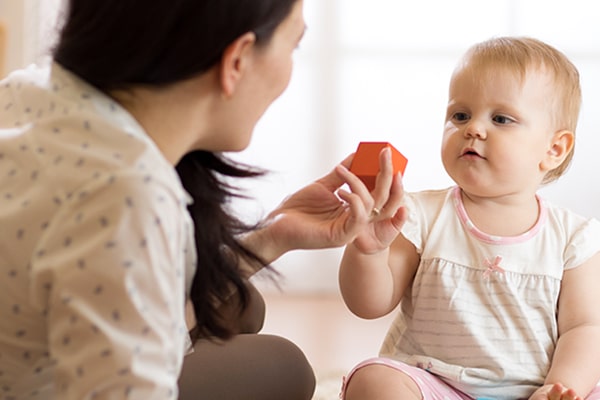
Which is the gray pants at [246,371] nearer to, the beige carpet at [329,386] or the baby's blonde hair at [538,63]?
the beige carpet at [329,386]

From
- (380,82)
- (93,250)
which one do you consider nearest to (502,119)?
(93,250)

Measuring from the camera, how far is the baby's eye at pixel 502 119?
130 cm

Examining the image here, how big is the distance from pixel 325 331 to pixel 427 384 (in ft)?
3.50

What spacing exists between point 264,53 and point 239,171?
0.21m

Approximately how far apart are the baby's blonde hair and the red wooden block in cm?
23

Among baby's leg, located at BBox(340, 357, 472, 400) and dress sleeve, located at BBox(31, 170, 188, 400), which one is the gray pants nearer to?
baby's leg, located at BBox(340, 357, 472, 400)

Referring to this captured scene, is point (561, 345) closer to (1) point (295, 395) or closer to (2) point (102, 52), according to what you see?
(1) point (295, 395)

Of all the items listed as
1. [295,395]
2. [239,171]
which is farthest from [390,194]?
[295,395]

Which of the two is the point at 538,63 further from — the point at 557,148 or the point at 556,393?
the point at 556,393

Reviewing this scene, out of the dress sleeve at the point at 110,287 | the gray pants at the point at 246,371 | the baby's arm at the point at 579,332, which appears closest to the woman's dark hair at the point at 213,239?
the gray pants at the point at 246,371

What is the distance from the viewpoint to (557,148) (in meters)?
1.35

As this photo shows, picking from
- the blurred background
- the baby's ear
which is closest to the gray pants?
the baby's ear

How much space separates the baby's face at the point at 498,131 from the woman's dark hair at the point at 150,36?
0.55 m

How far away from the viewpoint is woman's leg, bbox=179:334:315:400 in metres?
1.19
